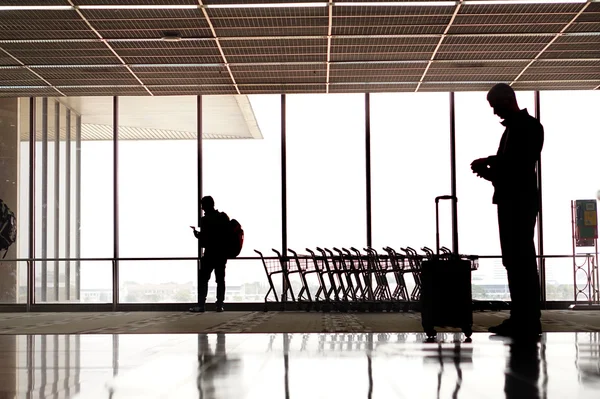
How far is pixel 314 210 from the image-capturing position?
13062mm

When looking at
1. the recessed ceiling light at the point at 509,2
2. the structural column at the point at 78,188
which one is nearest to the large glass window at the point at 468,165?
the recessed ceiling light at the point at 509,2

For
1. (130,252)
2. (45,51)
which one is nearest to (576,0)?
(45,51)

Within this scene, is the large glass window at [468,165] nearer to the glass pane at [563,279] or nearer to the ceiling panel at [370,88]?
the glass pane at [563,279]

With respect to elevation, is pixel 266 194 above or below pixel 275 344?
above

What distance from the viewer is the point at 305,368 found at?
3.67 m

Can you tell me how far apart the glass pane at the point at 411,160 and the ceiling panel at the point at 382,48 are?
2836 millimetres

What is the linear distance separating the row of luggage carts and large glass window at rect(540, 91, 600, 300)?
1.92 meters

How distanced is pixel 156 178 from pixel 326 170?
8.51 ft

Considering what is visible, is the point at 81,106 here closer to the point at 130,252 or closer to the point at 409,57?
the point at 130,252

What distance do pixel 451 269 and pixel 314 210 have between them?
25.4 ft

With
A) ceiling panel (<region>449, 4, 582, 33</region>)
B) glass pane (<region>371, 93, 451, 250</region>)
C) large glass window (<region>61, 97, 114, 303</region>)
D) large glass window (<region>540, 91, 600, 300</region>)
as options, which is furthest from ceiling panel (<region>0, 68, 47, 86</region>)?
large glass window (<region>540, 91, 600, 300</region>)

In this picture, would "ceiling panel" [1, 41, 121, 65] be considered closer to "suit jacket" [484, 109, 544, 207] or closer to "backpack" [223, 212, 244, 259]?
"backpack" [223, 212, 244, 259]

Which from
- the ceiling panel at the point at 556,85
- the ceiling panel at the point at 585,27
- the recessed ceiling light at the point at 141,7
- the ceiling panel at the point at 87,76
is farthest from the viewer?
the ceiling panel at the point at 556,85

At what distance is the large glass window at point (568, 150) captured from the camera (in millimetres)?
12930
